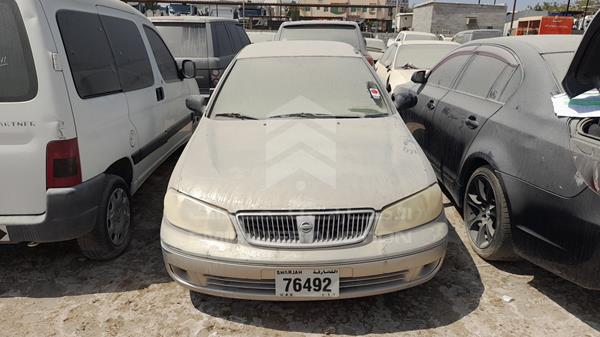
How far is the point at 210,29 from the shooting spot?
6758 millimetres

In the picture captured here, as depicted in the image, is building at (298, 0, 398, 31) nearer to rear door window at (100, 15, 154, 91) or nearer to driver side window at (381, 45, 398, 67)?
driver side window at (381, 45, 398, 67)

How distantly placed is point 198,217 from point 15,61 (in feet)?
4.58

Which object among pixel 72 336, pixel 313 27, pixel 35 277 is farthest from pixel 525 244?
pixel 313 27

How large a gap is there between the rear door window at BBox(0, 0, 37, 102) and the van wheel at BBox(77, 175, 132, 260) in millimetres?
793

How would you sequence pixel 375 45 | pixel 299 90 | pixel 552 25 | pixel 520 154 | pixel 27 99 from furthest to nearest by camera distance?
pixel 552 25 < pixel 375 45 < pixel 299 90 < pixel 520 154 < pixel 27 99

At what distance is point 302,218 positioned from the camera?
2.21m

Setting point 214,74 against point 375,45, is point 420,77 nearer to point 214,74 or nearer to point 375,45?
point 214,74

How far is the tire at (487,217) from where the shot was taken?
281 cm

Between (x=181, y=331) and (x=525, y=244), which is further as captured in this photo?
(x=525, y=244)

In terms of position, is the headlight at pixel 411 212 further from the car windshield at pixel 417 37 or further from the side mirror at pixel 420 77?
the car windshield at pixel 417 37

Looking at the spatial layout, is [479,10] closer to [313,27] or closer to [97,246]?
[313,27]

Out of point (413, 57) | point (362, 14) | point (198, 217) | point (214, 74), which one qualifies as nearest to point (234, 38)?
point (214, 74)

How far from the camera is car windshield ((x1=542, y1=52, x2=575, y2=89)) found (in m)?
2.81

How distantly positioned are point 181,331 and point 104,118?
5.07 ft
